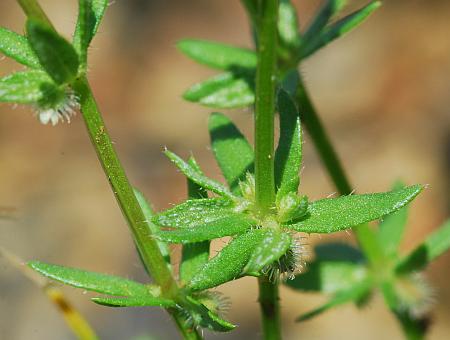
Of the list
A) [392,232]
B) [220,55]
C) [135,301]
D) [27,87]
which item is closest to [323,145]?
[220,55]

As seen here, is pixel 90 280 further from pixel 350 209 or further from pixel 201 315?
pixel 350 209

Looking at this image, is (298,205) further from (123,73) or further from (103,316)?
(123,73)

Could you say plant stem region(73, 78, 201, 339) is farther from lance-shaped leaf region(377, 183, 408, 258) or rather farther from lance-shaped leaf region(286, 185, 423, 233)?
lance-shaped leaf region(377, 183, 408, 258)

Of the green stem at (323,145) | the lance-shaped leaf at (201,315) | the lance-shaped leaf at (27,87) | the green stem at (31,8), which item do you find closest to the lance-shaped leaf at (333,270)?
the green stem at (323,145)

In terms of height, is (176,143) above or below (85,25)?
below

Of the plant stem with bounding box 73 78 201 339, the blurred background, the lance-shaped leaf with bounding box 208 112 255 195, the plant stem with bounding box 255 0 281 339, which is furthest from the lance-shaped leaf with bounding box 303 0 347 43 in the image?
the blurred background

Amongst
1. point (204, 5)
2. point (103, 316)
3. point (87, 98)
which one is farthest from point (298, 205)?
point (204, 5)

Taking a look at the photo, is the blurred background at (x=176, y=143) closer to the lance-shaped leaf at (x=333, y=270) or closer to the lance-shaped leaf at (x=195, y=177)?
the lance-shaped leaf at (x=333, y=270)
